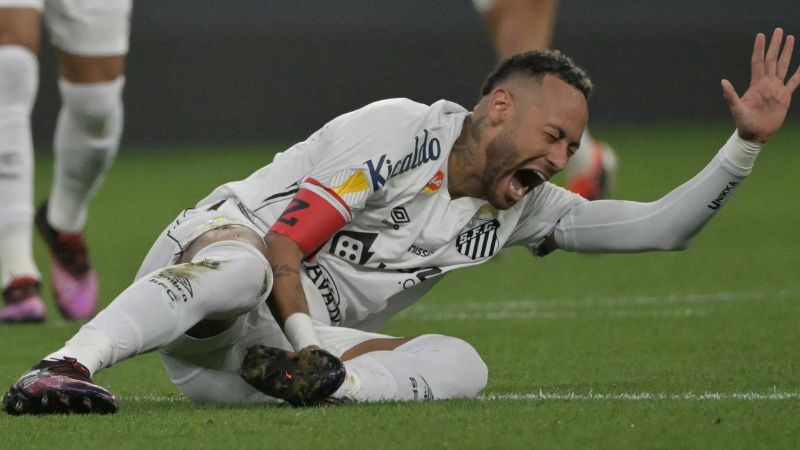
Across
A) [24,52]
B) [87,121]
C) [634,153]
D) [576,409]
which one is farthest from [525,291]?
[634,153]

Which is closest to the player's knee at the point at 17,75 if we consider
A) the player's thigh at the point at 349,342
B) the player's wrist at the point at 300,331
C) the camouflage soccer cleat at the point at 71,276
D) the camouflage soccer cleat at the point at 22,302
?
the camouflage soccer cleat at the point at 22,302

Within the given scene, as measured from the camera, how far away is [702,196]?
11.5 feet

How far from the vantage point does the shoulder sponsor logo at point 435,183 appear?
342 centimetres

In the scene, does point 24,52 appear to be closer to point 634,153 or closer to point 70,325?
point 70,325

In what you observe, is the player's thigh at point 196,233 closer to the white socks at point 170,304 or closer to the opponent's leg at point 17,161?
the white socks at point 170,304

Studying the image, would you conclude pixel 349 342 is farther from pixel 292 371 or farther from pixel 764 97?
pixel 764 97

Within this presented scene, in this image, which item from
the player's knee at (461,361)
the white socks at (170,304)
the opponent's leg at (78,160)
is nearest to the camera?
the white socks at (170,304)

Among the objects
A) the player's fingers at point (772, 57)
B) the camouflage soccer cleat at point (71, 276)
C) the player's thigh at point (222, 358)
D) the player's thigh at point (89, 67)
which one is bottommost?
the camouflage soccer cleat at point (71, 276)

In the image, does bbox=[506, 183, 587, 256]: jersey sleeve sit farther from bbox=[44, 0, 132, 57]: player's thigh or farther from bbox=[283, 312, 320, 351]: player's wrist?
bbox=[44, 0, 132, 57]: player's thigh

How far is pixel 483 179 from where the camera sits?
342 cm

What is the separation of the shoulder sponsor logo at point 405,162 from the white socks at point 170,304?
0.32 meters

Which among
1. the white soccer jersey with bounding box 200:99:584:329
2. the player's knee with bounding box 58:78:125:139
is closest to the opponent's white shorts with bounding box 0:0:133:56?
the player's knee with bounding box 58:78:125:139

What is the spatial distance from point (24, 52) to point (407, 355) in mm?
2142

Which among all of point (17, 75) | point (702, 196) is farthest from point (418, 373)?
point (17, 75)
